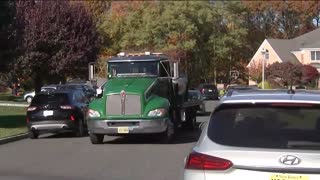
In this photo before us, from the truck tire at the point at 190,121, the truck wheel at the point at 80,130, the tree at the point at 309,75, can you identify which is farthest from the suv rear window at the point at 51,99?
the tree at the point at 309,75

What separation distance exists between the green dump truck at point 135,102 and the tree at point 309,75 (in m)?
49.4

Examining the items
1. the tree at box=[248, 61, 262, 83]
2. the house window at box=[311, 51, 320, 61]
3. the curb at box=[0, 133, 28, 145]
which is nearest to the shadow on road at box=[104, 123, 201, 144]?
the curb at box=[0, 133, 28, 145]

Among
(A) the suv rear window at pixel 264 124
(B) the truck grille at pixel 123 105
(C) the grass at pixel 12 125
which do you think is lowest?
(C) the grass at pixel 12 125

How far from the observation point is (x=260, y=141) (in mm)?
5996

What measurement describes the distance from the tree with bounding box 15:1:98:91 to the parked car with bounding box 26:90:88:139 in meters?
13.7

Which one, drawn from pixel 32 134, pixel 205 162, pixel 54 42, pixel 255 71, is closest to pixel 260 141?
pixel 205 162

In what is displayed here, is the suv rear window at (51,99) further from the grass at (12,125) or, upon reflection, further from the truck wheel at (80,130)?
the grass at (12,125)

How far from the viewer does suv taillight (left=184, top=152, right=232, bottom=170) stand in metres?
5.91

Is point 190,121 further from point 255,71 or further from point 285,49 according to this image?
point 255,71

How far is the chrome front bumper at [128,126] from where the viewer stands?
60.2 ft

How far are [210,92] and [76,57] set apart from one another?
26521 millimetres

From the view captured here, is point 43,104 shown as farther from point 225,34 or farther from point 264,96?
point 225,34

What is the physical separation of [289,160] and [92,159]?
10076 millimetres

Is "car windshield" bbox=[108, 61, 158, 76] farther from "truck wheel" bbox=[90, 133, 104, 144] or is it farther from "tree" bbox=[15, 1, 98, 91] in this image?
"tree" bbox=[15, 1, 98, 91]
